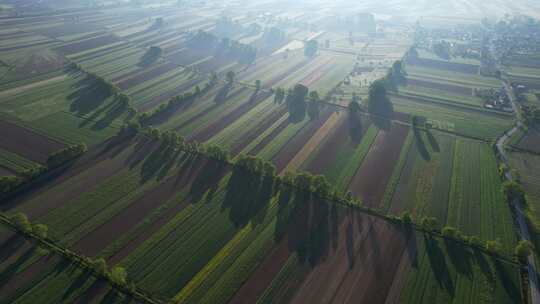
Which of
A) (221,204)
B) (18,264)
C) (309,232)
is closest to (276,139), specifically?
(221,204)

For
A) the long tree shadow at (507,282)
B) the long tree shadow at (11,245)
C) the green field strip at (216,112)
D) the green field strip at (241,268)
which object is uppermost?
the green field strip at (216,112)

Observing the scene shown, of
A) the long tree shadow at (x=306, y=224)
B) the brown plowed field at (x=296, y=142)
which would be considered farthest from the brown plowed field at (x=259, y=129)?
the long tree shadow at (x=306, y=224)

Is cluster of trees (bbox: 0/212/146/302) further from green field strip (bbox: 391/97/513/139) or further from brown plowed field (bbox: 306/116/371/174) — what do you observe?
green field strip (bbox: 391/97/513/139)

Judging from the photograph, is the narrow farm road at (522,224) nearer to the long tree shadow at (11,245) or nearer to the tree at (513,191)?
the tree at (513,191)

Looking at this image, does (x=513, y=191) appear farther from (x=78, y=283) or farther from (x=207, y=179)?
(x=78, y=283)

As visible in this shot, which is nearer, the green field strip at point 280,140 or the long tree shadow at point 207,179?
the long tree shadow at point 207,179

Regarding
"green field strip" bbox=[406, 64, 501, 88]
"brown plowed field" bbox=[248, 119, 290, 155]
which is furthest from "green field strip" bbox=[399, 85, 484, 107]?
"brown plowed field" bbox=[248, 119, 290, 155]

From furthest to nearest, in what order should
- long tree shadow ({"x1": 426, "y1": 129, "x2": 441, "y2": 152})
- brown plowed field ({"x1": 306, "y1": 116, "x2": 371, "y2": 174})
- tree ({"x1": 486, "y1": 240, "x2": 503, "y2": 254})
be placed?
long tree shadow ({"x1": 426, "y1": 129, "x2": 441, "y2": 152}), brown plowed field ({"x1": 306, "y1": 116, "x2": 371, "y2": 174}), tree ({"x1": 486, "y1": 240, "x2": 503, "y2": 254})
